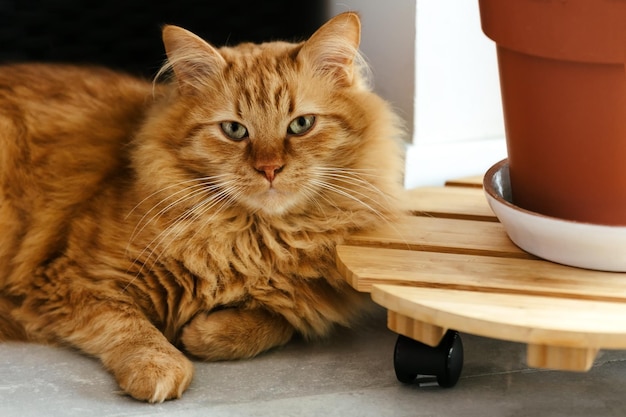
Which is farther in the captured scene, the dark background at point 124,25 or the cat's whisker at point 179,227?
the dark background at point 124,25

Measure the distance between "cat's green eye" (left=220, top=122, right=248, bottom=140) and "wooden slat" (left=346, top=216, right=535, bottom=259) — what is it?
1.00 feet

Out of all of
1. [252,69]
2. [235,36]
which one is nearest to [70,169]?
[252,69]

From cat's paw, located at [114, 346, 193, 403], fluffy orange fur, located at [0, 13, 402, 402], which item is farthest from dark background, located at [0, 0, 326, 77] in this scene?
cat's paw, located at [114, 346, 193, 403]

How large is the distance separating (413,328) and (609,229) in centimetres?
38

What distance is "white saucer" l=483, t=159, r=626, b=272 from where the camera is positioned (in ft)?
5.12

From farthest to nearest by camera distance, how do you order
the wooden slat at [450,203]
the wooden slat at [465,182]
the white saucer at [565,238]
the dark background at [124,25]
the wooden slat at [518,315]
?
the dark background at [124,25] → the wooden slat at [465,182] → the wooden slat at [450,203] → the white saucer at [565,238] → the wooden slat at [518,315]

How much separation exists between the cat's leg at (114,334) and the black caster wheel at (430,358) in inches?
15.8

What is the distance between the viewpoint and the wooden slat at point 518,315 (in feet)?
4.61

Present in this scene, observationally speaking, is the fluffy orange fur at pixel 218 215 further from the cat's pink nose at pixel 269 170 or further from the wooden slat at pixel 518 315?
the wooden slat at pixel 518 315

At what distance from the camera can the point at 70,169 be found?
1.97m

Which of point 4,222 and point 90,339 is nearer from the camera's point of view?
point 90,339

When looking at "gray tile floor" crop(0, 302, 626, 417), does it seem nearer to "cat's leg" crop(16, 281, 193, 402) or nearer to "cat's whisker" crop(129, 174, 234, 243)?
"cat's leg" crop(16, 281, 193, 402)

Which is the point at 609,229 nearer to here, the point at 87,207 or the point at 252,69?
the point at 252,69

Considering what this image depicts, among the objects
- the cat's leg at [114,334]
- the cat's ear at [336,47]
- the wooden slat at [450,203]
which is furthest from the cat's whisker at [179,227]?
the wooden slat at [450,203]
